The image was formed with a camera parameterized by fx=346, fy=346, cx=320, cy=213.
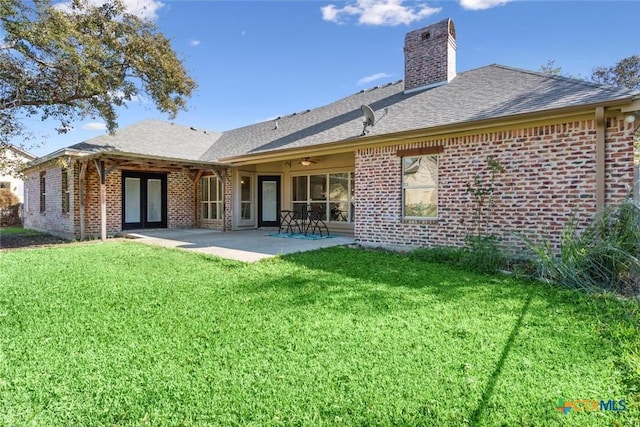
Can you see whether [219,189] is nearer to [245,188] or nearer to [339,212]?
[245,188]

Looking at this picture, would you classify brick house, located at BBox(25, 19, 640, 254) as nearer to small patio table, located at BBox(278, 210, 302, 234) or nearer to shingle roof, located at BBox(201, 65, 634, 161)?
shingle roof, located at BBox(201, 65, 634, 161)

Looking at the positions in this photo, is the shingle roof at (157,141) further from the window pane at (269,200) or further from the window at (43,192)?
the window at (43,192)

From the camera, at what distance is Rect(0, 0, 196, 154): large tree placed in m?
8.74

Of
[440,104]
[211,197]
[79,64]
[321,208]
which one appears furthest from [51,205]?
[440,104]

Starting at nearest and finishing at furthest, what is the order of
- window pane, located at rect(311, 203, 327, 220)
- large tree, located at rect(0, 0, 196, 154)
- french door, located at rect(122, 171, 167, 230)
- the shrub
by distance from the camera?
large tree, located at rect(0, 0, 196, 154)
window pane, located at rect(311, 203, 327, 220)
french door, located at rect(122, 171, 167, 230)
the shrub

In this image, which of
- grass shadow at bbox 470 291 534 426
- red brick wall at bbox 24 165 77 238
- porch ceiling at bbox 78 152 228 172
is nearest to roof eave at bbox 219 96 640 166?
porch ceiling at bbox 78 152 228 172

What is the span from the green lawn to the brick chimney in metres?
7.16

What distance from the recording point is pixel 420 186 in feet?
25.7

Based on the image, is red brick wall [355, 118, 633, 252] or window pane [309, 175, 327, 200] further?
window pane [309, 175, 327, 200]

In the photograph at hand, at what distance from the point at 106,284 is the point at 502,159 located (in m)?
7.18

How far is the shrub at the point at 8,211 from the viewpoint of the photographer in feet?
63.5

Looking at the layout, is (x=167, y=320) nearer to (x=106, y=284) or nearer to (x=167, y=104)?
(x=106, y=284)

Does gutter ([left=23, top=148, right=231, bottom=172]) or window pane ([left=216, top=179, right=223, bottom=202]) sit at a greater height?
gutter ([left=23, top=148, right=231, bottom=172])

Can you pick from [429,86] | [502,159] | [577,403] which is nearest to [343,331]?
[577,403]
